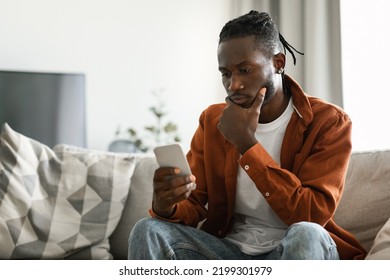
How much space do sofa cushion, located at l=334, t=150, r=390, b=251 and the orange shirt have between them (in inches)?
8.9

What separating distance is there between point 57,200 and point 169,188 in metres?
0.72

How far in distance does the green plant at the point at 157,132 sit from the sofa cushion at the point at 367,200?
2.25 metres

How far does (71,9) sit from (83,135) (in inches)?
36.9

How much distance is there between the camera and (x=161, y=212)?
1.42 meters

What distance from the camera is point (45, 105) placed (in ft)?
12.6

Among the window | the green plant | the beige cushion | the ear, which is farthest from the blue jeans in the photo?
the green plant

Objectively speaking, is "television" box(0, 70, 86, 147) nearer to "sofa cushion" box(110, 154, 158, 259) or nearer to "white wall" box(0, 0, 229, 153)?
"white wall" box(0, 0, 229, 153)

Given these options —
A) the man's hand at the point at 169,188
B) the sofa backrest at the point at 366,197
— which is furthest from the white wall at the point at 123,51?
the man's hand at the point at 169,188

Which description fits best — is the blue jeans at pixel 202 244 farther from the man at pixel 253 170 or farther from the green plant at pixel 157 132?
the green plant at pixel 157 132

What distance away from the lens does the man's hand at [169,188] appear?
4.52 ft

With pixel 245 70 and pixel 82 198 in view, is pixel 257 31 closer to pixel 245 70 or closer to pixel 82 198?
pixel 245 70

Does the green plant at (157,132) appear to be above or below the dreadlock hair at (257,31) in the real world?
below

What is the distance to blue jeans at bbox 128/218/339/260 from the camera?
3.85 ft
